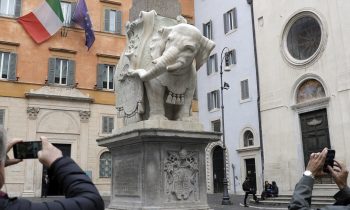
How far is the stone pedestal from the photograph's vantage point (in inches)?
212

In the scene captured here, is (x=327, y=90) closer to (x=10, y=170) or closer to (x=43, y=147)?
(x=10, y=170)

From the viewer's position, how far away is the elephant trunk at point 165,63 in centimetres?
553

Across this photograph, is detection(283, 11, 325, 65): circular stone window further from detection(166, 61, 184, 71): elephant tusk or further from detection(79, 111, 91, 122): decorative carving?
detection(166, 61, 184, 71): elephant tusk

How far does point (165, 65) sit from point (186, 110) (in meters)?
0.79

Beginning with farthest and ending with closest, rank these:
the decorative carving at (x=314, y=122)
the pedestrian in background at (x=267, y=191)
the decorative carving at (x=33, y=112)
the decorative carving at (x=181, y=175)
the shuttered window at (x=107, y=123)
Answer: the shuttered window at (x=107, y=123), the decorative carving at (x=33, y=112), the decorative carving at (x=314, y=122), the pedestrian in background at (x=267, y=191), the decorative carving at (x=181, y=175)

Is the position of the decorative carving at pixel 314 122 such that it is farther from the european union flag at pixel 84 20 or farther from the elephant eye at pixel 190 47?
the elephant eye at pixel 190 47

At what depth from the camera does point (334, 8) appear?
22641mm

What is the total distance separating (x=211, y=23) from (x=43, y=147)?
31178 millimetres

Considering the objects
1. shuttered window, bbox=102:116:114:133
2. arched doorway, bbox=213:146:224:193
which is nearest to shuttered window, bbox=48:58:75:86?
shuttered window, bbox=102:116:114:133

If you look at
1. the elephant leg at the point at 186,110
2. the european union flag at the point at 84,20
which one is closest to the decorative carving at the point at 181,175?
the elephant leg at the point at 186,110

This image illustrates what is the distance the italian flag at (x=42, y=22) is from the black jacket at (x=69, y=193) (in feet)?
80.7

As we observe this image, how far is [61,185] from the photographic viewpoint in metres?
1.85

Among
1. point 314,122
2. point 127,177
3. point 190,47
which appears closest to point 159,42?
point 190,47

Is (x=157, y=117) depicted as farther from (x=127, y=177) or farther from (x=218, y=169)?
(x=218, y=169)
